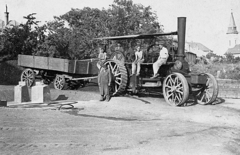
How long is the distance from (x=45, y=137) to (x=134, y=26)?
23992 mm

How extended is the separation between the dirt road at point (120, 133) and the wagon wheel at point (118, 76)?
2552 millimetres

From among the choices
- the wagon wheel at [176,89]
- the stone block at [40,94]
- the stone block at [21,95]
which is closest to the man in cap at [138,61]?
the wagon wheel at [176,89]

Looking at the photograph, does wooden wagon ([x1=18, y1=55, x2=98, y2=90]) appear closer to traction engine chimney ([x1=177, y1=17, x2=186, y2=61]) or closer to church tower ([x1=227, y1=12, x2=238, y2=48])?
traction engine chimney ([x1=177, y1=17, x2=186, y2=61])

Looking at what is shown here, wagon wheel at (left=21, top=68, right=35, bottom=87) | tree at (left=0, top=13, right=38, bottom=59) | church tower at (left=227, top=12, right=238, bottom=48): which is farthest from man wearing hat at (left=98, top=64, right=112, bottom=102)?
church tower at (left=227, top=12, right=238, bottom=48)

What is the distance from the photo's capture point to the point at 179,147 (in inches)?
220

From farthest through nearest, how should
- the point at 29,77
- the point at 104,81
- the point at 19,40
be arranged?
the point at 19,40 → the point at 29,77 → the point at 104,81

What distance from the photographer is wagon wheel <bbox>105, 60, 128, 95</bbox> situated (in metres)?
12.1

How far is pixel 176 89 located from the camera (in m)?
10.9

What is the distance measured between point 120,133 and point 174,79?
211 inches

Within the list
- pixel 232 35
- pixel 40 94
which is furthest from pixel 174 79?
pixel 232 35

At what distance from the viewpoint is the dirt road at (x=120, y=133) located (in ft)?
17.5

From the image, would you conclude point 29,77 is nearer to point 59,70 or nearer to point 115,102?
point 59,70

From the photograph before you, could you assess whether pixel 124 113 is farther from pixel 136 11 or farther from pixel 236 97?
pixel 136 11

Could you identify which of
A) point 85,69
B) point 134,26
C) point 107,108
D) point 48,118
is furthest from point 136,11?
point 48,118
